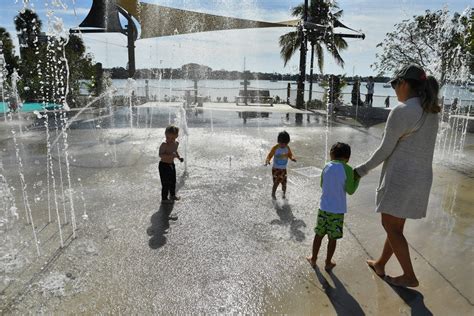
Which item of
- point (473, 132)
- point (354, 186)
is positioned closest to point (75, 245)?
point (354, 186)

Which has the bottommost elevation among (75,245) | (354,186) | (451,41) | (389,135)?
(75,245)

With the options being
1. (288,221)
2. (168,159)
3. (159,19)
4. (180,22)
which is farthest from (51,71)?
(288,221)

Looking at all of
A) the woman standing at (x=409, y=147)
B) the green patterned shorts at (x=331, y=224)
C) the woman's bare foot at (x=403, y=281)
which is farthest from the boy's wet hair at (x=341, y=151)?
the woman's bare foot at (x=403, y=281)

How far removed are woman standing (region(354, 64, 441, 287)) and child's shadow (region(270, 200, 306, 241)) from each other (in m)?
1.28

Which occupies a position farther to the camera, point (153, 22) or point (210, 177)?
point (153, 22)

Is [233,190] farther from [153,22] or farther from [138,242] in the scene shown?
[153,22]

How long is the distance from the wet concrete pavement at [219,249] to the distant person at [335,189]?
0.43 m

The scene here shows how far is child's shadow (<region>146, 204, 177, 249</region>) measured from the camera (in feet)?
12.6

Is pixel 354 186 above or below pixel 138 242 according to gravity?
above

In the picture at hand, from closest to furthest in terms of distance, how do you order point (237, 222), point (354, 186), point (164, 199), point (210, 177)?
1. point (354, 186)
2. point (237, 222)
3. point (164, 199)
4. point (210, 177)

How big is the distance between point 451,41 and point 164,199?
55.2 ft

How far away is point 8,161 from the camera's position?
7.15m

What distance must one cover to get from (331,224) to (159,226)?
204 centimetres

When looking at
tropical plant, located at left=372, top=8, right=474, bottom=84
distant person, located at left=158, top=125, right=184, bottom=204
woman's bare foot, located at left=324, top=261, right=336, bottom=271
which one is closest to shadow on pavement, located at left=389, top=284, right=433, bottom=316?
woman's bare foot, located at left=324, top=261, right=336, bottom=271
